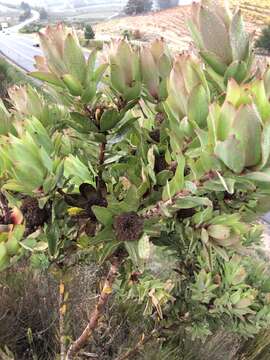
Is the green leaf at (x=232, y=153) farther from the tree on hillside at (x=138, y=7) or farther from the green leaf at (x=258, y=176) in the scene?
the tree on hillside at (x=138, y=7)

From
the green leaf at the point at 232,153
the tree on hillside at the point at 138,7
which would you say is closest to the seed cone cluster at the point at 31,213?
the green leaf at the point at 232,153

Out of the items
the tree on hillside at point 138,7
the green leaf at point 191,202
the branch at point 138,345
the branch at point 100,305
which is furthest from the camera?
the tree on hillside at point 138,7

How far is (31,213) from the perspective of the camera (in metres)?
0.76

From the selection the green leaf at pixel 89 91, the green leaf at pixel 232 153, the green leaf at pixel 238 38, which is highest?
the green leaf at pixel 238 38

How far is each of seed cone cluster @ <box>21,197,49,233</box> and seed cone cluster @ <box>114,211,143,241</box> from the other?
0.47 ft

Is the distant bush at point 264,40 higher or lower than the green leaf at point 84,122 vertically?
lower

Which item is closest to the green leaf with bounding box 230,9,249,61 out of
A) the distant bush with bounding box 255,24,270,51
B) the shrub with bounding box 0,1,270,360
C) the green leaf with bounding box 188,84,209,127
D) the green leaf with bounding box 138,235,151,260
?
the shrub with bounding box 0,1,270,360

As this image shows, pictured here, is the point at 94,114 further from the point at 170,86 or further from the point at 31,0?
the point at 31,0

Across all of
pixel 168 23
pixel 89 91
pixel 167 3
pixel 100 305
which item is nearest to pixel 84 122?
pixel 89 91

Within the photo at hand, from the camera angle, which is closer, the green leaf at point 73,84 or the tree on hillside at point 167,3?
the green leaf at point 73,84

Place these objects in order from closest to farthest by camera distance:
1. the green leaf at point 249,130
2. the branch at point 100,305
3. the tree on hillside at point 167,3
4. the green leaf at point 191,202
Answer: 1. the green leaf at point 249,130
2. the green leaf at point 191,202
3. the branch at point 100,305
4. the tree on hillside at point 167,3

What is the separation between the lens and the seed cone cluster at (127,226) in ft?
2.37

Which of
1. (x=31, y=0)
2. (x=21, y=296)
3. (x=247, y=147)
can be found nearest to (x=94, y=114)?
(x=247, y=147)

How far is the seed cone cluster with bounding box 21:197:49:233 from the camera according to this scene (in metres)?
0.76
